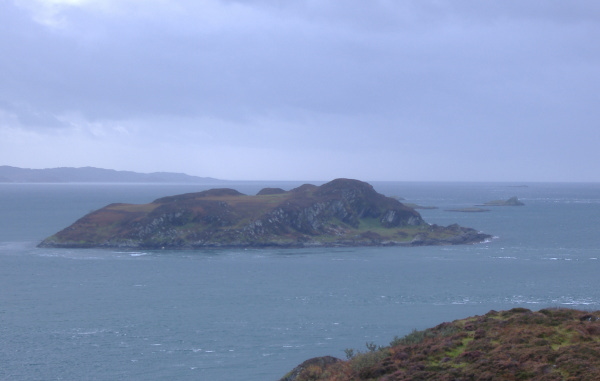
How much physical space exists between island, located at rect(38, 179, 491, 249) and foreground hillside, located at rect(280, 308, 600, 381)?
74.2m

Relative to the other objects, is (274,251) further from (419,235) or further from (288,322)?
(288,322)

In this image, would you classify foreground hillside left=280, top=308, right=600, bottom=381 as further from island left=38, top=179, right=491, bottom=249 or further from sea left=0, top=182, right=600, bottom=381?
island left=38, top=179, right=491, bottom=249

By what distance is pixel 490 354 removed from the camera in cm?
1994

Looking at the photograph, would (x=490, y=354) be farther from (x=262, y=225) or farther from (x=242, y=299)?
(x=262, y=225)

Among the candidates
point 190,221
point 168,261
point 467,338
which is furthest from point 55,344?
point 190,221

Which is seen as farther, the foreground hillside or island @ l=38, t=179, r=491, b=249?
island @ l=38, t=179, r=491, b=249

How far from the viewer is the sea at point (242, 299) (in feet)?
118

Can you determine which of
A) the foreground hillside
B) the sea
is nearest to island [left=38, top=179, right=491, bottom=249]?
the sea

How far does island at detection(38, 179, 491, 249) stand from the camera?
98000mm

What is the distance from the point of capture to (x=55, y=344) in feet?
127

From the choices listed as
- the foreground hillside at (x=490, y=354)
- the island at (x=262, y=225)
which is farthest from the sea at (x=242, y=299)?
the foreground hillside at (x=490, y=354)

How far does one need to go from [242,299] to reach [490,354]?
35.6 metres

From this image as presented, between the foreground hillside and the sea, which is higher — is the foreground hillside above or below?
above

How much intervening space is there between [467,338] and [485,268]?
2038 inches
